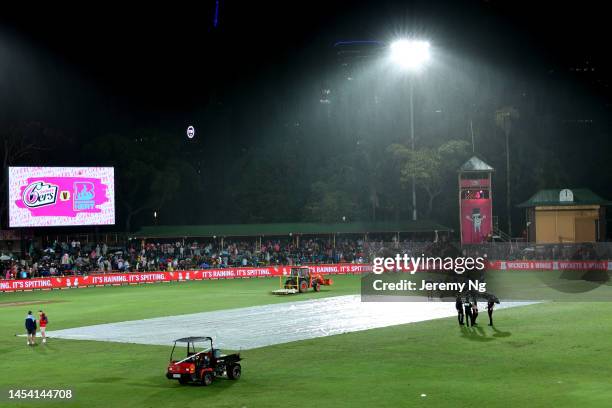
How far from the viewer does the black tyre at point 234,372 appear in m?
26.3

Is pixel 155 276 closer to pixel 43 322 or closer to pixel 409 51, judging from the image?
pixel 409 51

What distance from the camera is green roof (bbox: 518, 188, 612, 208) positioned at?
3533 inches

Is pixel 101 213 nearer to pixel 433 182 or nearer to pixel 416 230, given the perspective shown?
pixel 416 230

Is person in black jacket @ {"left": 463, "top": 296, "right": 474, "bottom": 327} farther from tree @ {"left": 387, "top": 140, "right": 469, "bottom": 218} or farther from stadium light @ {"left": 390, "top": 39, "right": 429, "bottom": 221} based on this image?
tree @ {"left": 387, "top": 140, "right": 469, "bottom": 218}

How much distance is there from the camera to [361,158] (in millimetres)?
102938

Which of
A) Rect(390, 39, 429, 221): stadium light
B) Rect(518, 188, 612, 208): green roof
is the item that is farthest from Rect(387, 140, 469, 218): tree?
Rect(390, 39, 429, 221): stadium light

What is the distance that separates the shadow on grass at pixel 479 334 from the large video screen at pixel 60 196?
46.6m

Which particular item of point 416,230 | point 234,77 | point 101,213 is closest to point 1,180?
point 101,213

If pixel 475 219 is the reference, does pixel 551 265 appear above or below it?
below

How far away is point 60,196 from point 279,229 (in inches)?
1061

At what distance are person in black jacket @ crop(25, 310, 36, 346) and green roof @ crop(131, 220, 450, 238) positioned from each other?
52505mm

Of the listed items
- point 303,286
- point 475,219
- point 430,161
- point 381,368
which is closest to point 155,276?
point 303,286

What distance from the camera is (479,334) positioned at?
35281mm

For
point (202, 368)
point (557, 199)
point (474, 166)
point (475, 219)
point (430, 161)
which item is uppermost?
point (430, 161)
